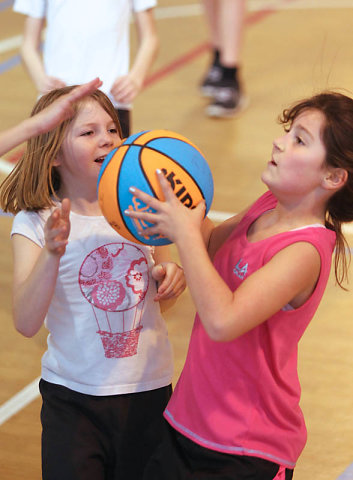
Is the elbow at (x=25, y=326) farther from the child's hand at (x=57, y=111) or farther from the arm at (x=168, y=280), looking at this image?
the child's hand at (x=57, y=111)

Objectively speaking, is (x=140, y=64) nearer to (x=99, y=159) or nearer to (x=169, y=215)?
(x=99, y=159)

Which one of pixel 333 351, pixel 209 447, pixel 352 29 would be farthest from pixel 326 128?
pixel 352 29

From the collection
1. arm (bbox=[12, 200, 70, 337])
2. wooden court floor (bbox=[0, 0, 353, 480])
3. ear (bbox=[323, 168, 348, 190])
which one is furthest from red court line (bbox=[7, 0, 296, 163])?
ear (bbox=[323, 168, 348, 190])

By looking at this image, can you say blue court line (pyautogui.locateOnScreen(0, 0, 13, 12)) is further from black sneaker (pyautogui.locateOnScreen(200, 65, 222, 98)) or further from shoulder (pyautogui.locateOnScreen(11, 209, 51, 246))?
shoulder (pyautogui.locateOnScreen(11, 209, 51, 246))

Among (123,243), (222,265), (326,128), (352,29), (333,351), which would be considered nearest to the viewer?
(326,128)

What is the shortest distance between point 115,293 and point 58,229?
374 millimetres

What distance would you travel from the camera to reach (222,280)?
6.44ft

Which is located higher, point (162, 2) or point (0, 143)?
point (0, 143)

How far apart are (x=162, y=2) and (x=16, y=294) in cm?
734

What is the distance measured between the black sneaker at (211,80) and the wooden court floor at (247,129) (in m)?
0.13

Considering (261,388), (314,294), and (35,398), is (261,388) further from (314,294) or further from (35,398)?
(35,398)

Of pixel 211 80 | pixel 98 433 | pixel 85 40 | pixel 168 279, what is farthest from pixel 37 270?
pixel 211 80

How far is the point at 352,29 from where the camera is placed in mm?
7816

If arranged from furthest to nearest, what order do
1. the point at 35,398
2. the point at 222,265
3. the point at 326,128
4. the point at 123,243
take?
the point at 35,398, the point at 123,243, the point at 222,265, the point at 326,128
